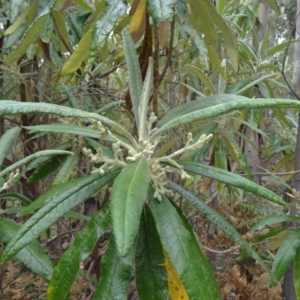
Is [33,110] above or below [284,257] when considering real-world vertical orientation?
above

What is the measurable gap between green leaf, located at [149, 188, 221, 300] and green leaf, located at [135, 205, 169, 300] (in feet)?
0.20

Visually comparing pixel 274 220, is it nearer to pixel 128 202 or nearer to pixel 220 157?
pixel 220 157

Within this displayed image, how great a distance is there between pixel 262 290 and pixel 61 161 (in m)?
0.91

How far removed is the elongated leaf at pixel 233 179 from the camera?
663mm

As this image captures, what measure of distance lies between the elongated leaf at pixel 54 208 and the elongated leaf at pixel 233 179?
15cm

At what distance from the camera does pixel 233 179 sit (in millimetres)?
685

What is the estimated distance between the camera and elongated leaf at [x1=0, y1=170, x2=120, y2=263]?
603 mm

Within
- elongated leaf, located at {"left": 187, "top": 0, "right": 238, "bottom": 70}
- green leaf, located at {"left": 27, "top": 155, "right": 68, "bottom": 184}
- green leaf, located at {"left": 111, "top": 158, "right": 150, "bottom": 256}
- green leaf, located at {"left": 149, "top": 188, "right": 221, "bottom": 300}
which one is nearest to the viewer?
green leaf, located at {"left": 111, "top": 158, "right": 150, "bottom": 256}

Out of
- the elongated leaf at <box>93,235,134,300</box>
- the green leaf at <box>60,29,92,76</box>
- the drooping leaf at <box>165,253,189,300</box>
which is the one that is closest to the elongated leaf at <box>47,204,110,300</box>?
the elongated leaf at <box>93,235,134,300</box>

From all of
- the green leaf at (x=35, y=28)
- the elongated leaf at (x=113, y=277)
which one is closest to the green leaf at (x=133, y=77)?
the green leaf at (x=35, y=28)

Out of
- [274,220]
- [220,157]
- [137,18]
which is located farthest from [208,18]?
[274,220]

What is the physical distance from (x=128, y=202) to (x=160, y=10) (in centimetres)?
31

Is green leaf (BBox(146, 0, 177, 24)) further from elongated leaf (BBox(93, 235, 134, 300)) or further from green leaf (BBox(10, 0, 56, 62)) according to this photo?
elongated leaf (BBox(93, 235, 134, 300))

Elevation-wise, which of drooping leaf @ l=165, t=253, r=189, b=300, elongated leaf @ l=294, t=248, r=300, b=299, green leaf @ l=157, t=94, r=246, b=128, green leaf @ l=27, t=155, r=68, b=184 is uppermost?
green leaf @ l=157, t=94, r=246, b=128
